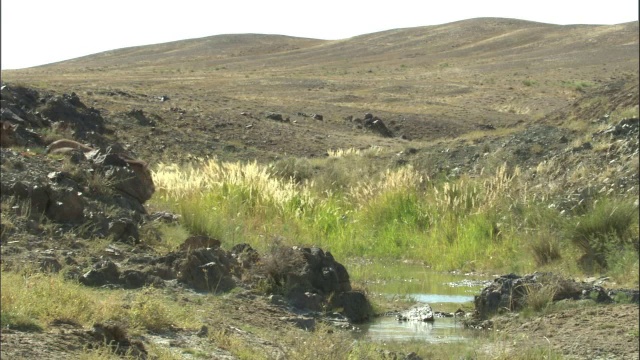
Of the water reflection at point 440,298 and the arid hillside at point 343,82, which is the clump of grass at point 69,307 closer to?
the water reflection at point 440,298

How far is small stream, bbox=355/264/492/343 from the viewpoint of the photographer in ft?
37.9

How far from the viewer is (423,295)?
1463cm

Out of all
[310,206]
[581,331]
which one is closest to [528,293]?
[581,331]

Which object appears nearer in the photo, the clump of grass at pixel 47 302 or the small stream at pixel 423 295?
A: the clump of grass at pixel 47 302

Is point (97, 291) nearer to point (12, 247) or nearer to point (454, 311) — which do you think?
point (12, 247)

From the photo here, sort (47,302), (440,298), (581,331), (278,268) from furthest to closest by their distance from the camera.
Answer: (440,298)
(278,268)
(581,331)
(47,302)

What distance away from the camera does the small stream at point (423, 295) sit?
11.6 m

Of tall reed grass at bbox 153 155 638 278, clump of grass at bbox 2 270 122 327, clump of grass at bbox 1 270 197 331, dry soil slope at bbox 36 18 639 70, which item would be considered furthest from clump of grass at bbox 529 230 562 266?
dry soil slope at bbox 36 18 639 70

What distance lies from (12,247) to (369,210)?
1056 centimetres

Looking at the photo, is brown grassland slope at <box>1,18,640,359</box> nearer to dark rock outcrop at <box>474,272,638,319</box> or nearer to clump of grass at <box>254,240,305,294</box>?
clump of grass at <box>254,240,305,294</box>

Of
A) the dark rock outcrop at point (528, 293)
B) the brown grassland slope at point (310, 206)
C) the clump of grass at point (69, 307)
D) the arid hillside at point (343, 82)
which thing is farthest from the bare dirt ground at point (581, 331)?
the arid hillside at point (343, 82)

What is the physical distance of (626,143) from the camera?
2003 cm

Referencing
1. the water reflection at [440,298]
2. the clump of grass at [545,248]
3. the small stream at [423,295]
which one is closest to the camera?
the small stream at [423,295]

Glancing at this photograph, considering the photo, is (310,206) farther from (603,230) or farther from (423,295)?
(423,295)
